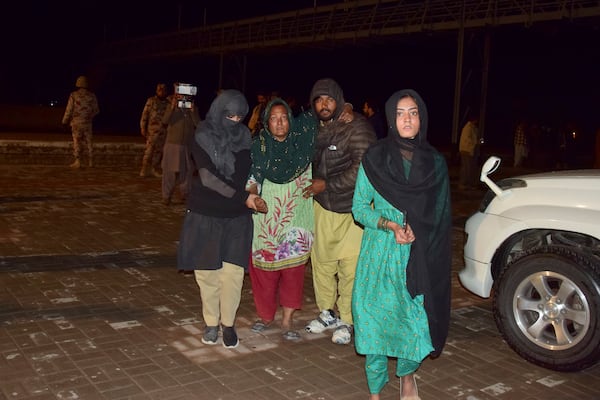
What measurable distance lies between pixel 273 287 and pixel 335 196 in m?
0.82

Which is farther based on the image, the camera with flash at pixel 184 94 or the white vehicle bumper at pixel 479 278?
the camera with flash at pixel 184 94

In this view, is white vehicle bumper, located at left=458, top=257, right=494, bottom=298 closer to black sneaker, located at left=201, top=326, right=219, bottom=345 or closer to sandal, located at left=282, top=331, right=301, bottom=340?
sandal, located at left=282, top=331, right=301, bottom=340

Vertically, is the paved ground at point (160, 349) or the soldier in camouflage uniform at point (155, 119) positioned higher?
the soldier in camouflage uniform at point (155, 119)

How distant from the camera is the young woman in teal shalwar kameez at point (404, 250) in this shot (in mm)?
3521

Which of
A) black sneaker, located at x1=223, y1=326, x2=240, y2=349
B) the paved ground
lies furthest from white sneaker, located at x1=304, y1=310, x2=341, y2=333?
black sneaker, located at x1=223, y1=326, x2=240, y2=349

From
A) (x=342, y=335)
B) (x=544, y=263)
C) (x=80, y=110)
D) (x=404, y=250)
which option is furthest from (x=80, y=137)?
(x=404, y=250)

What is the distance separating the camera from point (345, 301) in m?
4.92

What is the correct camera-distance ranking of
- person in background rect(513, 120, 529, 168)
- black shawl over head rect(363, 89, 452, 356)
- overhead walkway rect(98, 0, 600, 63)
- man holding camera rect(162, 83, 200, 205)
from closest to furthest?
1. black shawl over head rect(363, 89, 452, 356)
2. man holding camera rect(162, 83, 200, 205)
3. overhead walkway rect(98, 0, 600, 63)
4. person in background rect(513, 120, 529, 168)

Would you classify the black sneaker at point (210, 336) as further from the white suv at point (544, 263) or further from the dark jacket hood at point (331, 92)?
the white suv at point (544, 263)

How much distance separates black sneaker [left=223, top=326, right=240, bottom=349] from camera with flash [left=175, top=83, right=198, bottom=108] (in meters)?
5.59

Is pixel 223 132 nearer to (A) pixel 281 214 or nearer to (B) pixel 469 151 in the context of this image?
(A) pixel 281 214

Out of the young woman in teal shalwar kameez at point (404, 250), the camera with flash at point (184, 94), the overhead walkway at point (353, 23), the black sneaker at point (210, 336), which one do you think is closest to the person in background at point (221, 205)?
the black sneaker at point (210, 336)

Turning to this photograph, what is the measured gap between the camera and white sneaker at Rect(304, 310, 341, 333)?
5.02 m

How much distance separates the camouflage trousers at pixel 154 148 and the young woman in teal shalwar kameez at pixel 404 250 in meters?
9.60
